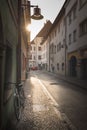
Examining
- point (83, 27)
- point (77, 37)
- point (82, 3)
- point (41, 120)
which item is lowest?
point (41, 120)

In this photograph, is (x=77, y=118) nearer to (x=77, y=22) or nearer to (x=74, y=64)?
Result: (x=77, y=22)

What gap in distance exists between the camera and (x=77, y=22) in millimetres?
25766

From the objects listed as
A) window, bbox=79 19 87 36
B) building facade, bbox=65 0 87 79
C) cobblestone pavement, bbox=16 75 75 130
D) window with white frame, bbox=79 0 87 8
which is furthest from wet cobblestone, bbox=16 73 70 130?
window with white frame, bbox=79 0 87 8

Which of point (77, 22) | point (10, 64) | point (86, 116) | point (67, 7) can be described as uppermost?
point (67, 7)

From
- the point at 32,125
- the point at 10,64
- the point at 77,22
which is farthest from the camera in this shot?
the point at 77,22

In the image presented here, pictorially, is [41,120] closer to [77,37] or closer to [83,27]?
[83,27]

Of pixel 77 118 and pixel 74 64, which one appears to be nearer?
pixel 77 118

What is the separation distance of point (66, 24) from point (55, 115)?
2616 cm

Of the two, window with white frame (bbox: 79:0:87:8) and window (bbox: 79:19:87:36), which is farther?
window (bbox: 79:19:87:36)

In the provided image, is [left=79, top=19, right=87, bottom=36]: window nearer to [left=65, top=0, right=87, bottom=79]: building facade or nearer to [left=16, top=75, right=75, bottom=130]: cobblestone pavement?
[left=65, top=0, right=87, bottom=79]: building facade

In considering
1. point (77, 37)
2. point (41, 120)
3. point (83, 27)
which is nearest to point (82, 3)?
point (83, 27)

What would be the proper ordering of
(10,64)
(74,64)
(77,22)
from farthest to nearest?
(74,64) → (77,22) → (10,64)

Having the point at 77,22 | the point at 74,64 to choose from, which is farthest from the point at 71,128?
the point at 74,64

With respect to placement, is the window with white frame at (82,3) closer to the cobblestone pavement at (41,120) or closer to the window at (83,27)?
the window at (83,27)
